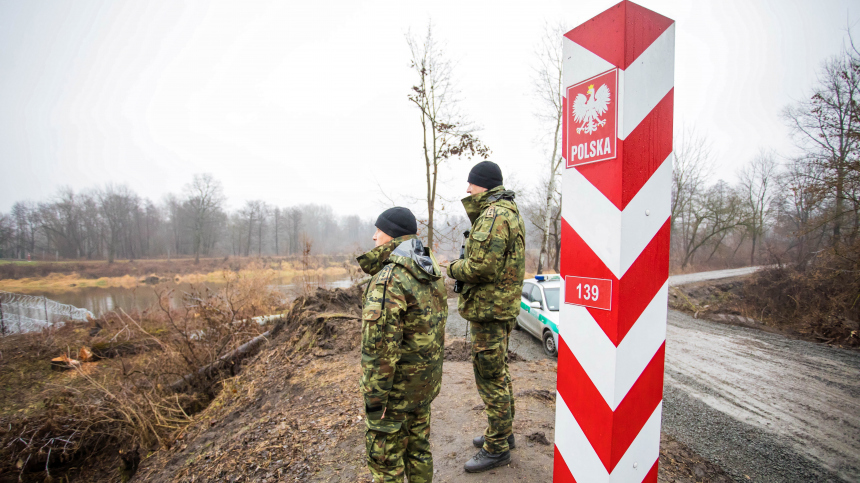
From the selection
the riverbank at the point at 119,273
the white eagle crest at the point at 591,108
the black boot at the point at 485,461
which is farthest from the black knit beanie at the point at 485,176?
the riverbank at the point at 119,273

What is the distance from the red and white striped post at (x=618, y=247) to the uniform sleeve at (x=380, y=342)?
103cm

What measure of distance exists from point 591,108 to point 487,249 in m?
1.31

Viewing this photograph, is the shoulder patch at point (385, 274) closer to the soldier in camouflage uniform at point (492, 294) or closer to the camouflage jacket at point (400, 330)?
the camouflage jacket at point (400, 330)

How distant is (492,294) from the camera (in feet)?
8.25

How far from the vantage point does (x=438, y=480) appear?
8.76ft

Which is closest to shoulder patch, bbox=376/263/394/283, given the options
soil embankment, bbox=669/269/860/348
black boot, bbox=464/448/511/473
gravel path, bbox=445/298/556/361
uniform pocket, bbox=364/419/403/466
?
uniform pocket, bbox=364/419/403/466

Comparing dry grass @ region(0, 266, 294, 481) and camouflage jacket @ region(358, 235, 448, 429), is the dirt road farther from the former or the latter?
dry grass @ region(0, 266, 294, 481)

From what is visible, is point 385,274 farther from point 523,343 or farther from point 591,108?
point 523,343

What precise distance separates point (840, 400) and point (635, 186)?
688cm

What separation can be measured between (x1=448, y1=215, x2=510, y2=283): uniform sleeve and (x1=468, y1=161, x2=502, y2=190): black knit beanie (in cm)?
37

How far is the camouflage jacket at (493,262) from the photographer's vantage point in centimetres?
240

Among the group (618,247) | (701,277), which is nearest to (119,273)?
(618,247)

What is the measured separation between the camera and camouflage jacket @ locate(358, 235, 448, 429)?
197 centimetres

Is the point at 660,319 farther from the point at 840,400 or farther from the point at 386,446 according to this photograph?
the point at 840,400
